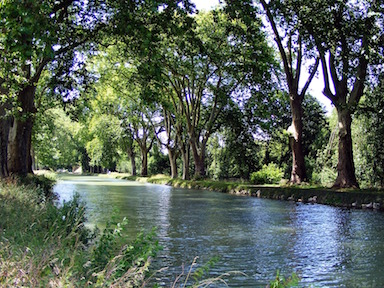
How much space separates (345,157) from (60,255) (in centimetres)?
1905

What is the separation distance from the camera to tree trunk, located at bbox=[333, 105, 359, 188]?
69.2ft

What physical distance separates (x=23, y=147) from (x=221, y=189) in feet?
49.5

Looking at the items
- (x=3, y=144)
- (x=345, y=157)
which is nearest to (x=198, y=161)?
(x=345, y=157)

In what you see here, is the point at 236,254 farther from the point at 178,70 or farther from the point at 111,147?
the point at 111,147

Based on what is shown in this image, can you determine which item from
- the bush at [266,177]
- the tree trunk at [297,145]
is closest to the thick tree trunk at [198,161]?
the bush at [266,177]

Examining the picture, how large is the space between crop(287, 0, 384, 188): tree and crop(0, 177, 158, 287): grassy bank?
627 inches

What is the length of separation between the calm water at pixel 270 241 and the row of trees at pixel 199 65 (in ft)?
12.2

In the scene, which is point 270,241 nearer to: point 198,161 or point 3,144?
point 3,144

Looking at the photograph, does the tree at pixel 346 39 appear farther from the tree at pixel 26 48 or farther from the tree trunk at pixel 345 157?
the tree at pixel 26 48

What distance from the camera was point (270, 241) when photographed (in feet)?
34.8

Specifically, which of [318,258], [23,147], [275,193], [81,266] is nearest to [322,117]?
[275,193]

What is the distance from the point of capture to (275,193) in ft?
77.4

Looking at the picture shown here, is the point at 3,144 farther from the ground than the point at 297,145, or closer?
closer

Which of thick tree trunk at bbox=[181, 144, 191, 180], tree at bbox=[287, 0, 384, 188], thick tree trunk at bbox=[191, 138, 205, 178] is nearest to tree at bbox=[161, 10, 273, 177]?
thick tree trunk at bbox=[191, 138, 205, 178]
